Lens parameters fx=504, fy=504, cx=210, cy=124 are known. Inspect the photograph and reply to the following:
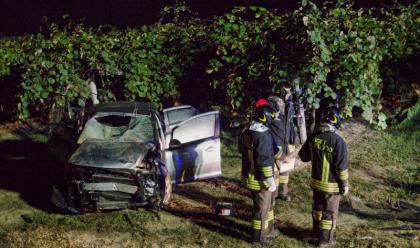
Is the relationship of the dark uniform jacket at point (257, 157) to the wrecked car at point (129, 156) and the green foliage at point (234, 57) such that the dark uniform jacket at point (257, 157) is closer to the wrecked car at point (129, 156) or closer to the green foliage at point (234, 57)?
the wrecked car at point (129, 156)

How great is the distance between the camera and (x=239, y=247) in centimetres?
753

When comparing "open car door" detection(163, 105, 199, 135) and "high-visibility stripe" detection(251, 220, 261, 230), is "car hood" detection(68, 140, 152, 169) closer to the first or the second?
"open car door" detection(163, 105, 199, 135)

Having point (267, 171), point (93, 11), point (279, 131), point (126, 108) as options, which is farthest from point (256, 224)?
point (93, 11)

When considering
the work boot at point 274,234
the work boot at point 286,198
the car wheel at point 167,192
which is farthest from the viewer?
the work boot at point 286,198

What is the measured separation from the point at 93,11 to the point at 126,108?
12.5 meters

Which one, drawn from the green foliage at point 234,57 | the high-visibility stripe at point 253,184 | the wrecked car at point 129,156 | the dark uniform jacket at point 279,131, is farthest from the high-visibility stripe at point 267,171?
the green foliage at point 234,57

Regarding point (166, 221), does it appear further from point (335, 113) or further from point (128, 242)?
point (335, 113)

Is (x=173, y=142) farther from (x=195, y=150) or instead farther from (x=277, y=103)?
(x=277, y=103)

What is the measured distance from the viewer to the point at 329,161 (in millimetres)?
7090

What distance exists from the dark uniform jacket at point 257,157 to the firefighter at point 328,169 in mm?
659

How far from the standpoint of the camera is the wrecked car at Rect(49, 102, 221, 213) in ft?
26.9

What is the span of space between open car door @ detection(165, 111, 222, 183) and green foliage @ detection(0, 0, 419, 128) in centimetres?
102

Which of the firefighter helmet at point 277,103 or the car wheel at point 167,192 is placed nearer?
the firefighter helmet at point 277,103

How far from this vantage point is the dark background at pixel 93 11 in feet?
58.6
